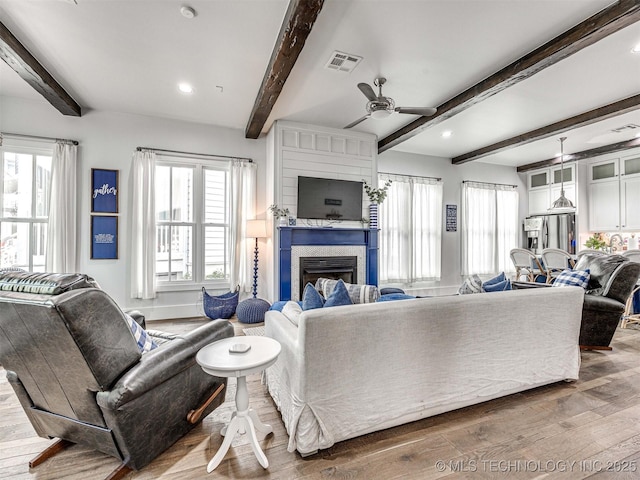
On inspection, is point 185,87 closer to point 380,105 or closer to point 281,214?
point 281,214

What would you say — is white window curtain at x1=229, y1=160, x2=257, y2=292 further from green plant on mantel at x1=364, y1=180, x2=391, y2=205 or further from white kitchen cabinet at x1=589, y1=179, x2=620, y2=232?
white kitchen cabinet at x1=589, y1=179, x2=620, y2=232

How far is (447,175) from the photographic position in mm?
6469

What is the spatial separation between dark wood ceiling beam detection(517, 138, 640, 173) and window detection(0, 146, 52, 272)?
8.71 m

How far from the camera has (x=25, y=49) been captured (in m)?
2.83

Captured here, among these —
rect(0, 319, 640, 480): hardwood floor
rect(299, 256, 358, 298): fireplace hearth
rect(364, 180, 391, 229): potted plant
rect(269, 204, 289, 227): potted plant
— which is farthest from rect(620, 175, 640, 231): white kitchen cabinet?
rect(269, 204, 289, 227): potted plant

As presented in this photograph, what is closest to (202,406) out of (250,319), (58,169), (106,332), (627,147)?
(106,332)

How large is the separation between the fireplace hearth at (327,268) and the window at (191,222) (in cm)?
127

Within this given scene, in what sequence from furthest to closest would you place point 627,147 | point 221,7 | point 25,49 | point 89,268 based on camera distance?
point 627,147 < point 89,268 < point 25,49 < point 221,7

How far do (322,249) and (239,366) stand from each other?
3363 millimetres

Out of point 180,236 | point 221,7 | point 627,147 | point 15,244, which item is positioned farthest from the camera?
point 627,147

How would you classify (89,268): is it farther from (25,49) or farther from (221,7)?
(221,7)

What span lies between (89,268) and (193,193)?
5.62 ft

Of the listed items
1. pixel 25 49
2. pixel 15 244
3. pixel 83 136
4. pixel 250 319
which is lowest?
pixel 250 319

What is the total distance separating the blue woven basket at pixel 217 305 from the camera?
14.3ft
